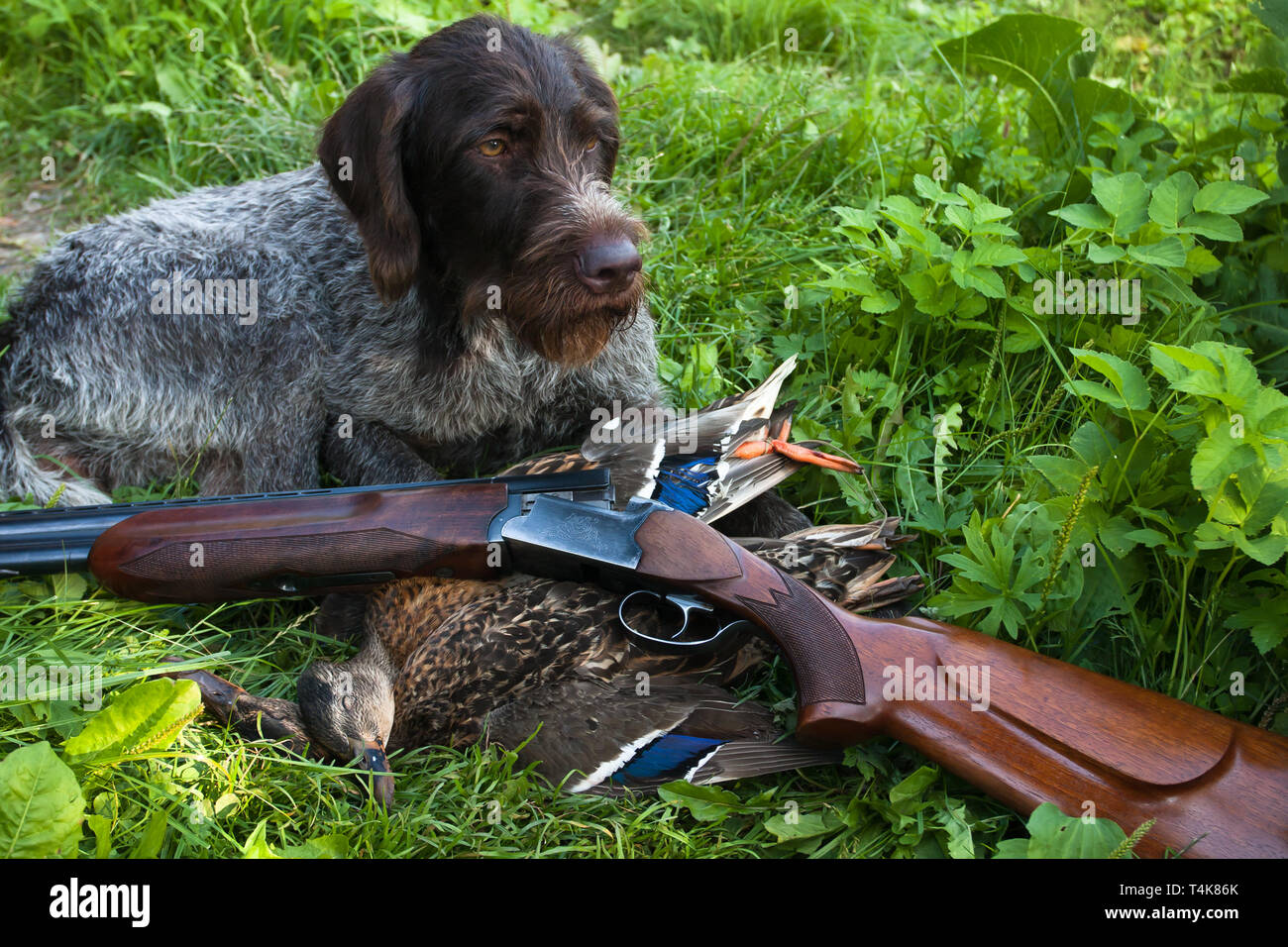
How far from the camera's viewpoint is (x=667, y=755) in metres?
3.06

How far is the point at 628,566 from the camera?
3012 mm

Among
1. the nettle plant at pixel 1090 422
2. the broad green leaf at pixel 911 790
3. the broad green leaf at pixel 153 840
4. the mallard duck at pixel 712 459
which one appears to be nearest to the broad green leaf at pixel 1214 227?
the nettle plant at pixel 1090 422

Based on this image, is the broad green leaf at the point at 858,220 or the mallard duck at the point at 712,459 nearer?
the mallard duck at the point at 712,459

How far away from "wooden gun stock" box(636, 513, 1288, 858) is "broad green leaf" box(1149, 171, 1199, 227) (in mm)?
1673

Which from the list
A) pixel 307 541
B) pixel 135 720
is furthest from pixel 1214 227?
pixel 135 720

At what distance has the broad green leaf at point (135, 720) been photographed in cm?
283

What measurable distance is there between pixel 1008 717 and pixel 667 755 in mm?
952

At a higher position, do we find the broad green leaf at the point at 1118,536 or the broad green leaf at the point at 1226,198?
the broad green leaf at the point at 1226,198

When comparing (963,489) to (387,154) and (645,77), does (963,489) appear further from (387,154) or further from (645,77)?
(645,77)

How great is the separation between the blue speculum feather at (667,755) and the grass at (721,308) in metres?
0.10

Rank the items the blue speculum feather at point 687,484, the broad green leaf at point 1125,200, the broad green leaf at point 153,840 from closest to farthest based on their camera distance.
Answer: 1. the broad green leaf at point 153,840
2. the blue speculum feather at point 687,484
3. the broad green leaf at point 1125,200

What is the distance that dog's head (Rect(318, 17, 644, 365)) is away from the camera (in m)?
3.44

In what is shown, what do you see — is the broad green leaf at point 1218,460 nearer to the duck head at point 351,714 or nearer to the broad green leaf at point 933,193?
the broad green leaf at point 933,193

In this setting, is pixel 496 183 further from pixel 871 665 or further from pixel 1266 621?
pixel 1266 621
